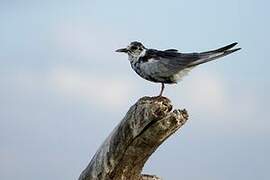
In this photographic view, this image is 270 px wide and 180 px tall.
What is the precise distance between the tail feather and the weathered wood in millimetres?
2012

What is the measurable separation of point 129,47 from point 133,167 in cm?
340

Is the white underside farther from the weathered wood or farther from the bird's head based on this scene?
the weathered wood

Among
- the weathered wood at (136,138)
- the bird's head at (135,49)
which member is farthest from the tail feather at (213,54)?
the weathered wood at (136,138)

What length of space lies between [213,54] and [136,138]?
9.36 ft

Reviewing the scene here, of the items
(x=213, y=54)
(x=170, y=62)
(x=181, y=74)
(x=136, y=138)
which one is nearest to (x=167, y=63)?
(x=170, y=62)

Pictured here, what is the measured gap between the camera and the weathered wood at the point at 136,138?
6066 mm

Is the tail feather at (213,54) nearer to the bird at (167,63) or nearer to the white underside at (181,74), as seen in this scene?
the bird at (167,63)

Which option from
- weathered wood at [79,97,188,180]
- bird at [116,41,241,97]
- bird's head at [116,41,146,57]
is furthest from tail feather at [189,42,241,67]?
weathered wood at [79,97,188,180]

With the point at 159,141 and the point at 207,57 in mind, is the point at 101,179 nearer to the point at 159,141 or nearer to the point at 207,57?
the point at 159,141

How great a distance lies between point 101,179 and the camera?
6.46 metres

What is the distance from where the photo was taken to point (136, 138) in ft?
20.1

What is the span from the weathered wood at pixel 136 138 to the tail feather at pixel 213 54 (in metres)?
2.01

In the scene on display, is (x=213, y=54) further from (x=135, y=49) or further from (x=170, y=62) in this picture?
(x=135, y=49)

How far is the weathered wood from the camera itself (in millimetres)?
6066
